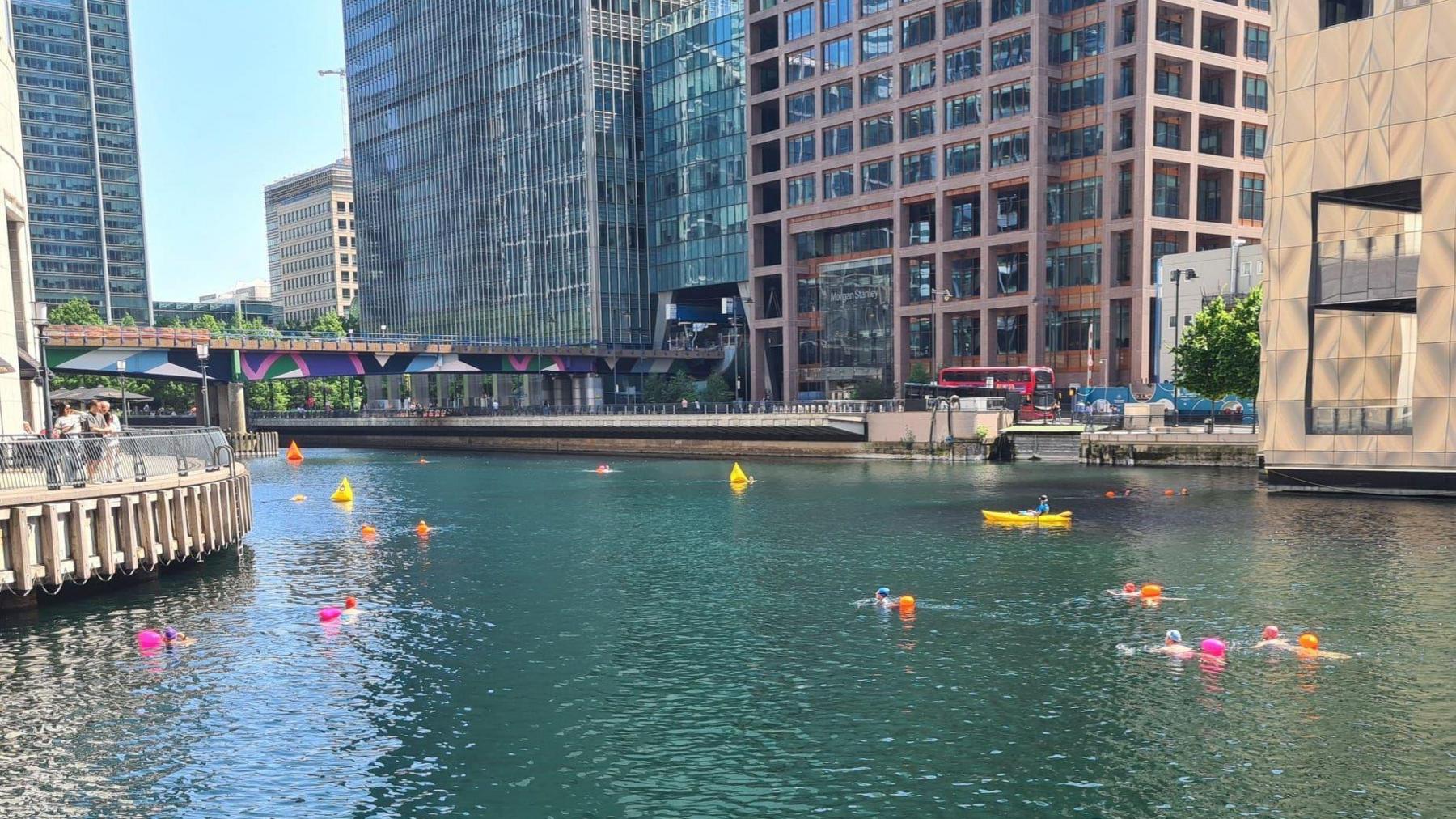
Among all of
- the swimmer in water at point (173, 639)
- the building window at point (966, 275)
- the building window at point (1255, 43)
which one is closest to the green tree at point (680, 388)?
the building window at point (966, 275)

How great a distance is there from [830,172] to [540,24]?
64578 millimetres

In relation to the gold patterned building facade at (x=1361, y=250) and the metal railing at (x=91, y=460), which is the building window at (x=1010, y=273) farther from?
the metal railing at (x=91, y=460)

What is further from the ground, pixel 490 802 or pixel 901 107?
pixel 901 107

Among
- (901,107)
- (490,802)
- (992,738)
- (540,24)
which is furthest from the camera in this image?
(540,24)

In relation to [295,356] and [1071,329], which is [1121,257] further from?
[295,356]

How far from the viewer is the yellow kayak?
46875 mm

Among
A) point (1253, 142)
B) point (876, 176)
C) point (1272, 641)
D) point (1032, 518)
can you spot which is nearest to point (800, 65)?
point (876, 176)

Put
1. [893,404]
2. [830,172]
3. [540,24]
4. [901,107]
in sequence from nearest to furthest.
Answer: [893,404] → [901,107] → [830,172] → [540,24]

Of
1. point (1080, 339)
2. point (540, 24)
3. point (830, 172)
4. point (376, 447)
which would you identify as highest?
point (540, 24)

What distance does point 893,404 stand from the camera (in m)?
89.6

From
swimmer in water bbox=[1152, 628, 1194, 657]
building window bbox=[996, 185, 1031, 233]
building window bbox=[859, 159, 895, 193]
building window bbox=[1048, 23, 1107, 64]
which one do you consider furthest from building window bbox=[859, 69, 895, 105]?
swimmer in water bbox=[1152, 628, 1194, 657]

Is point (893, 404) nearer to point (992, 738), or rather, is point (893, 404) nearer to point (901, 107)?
point (901, 107)

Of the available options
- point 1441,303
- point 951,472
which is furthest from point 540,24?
point 1441,303

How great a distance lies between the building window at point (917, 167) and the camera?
372 feet
